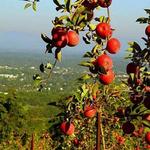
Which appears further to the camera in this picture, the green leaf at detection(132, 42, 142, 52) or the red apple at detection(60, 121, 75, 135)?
the green leaf at detection(132, 42, 142, 52)

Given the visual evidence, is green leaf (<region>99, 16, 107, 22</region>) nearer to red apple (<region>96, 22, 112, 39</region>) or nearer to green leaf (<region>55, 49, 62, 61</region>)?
red apple (<region>96, 22, 112, 39</region>)

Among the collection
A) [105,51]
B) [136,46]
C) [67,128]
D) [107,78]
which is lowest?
[67,128]

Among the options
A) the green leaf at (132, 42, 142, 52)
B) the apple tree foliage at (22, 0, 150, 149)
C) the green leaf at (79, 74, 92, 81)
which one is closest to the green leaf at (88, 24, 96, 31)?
the apple tree foliage at (22, 0, 150, 149)

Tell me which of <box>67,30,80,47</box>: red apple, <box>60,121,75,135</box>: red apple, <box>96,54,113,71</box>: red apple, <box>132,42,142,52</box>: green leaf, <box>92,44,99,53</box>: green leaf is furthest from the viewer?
<box>132,42,142,52</box>: green leaf

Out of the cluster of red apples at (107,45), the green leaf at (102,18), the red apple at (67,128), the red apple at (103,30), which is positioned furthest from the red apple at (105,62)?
the red apple at (67,128)

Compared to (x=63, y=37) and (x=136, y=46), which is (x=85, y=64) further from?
(x=136, y=46)

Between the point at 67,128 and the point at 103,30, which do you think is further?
the point at 67,128

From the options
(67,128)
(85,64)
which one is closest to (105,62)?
(85,64)

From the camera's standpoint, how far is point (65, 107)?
2447 mm

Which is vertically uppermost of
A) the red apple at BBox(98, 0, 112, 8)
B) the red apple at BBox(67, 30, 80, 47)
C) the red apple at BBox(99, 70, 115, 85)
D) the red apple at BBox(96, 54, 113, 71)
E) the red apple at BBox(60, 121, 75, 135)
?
the red apple at BBox(98, 0, 112, 8)

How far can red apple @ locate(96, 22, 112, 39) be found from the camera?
2211 millimetres

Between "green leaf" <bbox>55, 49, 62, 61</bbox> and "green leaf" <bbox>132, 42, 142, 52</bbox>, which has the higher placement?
"green leaf" <bbox>132, 42, 142, 52</bbox>

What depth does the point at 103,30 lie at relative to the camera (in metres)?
2.21

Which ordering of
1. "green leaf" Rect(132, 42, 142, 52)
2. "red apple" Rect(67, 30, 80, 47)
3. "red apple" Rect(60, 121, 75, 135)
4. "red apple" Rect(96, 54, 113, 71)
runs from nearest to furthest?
"red apple" Rect(67, 30, 80, 47)
"red apple" Rect(96, 54, 113, 71)
"red apple" Rect(60, 121, 75, 135)
"green leaf" Rect(132, 42, 142, 52)
